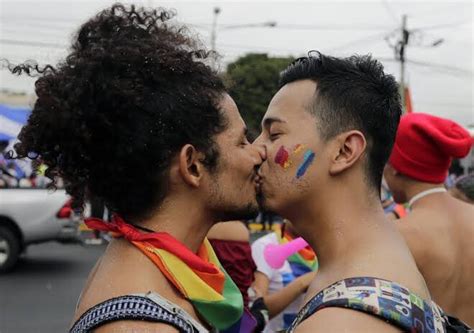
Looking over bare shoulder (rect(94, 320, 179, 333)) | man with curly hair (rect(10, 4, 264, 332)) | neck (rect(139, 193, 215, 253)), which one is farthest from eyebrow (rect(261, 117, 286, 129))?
bare shoulder (rect(94, 320, 179, 333))

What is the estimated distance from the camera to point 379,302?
4.79 feet

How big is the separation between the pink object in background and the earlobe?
6.81ft

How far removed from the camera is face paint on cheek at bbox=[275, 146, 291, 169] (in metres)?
1.86

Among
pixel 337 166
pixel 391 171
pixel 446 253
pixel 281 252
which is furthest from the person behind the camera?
pixel 281 252

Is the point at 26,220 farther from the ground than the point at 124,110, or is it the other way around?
the point at 124,110

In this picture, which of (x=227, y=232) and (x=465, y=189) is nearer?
(x=227, y=232)

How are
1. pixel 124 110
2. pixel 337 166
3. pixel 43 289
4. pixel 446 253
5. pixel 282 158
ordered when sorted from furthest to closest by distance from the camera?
pixel 43 289
pixel 446 253
pixel 282 158
pixel 337 166
pixel 124 110

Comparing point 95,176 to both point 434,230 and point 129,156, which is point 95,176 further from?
point 434,230

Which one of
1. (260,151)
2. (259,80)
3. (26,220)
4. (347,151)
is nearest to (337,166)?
(347,151)

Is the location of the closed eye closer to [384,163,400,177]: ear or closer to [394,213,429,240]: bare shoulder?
[394,213,429,240]: bare shoulder

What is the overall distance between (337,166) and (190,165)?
436mm

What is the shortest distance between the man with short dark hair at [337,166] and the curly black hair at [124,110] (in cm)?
22

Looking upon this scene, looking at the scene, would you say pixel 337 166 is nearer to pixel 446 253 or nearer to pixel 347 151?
pixel 347 151

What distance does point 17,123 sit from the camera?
11.7 m
